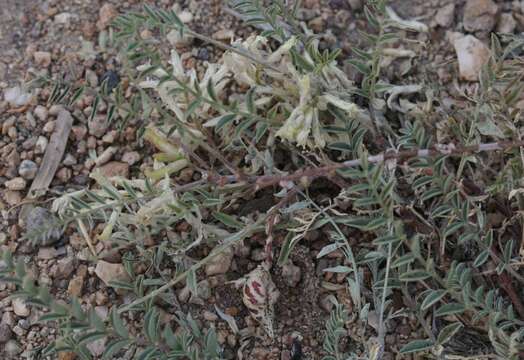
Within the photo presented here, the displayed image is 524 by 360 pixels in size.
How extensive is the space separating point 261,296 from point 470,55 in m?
0.98

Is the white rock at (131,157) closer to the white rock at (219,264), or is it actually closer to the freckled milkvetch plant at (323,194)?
the freckled milkvetch plant at (323,194)

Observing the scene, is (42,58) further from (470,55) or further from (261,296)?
(470,55)

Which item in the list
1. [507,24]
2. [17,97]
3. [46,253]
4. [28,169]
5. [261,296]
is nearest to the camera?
[261,296]

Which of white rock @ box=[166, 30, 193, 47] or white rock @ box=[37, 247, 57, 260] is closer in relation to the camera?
white rock @ box=[37, 247, 57, 260]

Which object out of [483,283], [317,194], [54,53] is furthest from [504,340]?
[54,53]

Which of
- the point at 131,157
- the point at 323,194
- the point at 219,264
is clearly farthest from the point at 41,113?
the point at 323,194

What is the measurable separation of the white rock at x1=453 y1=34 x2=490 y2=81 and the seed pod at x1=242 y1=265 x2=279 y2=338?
0.87 meters

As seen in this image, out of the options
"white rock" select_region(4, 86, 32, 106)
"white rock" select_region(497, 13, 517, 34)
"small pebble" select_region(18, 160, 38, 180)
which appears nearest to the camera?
"small pebble" select_region(18, 160, 38, 180)

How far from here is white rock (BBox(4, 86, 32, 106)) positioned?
2322 millimetres

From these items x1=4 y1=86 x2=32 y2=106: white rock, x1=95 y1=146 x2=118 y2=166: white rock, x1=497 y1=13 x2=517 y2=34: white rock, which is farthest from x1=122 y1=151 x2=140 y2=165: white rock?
x1=497 y1=13 x2=517 y2=34: white rock

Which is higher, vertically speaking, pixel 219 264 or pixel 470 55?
pixel 470 55

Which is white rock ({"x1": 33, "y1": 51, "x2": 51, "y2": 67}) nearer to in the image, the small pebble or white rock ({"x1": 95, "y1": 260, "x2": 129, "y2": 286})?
the small pebble

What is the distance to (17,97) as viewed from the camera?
2.33 metres

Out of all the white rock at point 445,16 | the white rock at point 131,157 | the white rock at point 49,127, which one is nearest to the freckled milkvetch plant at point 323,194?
the white rock at point 131,157
